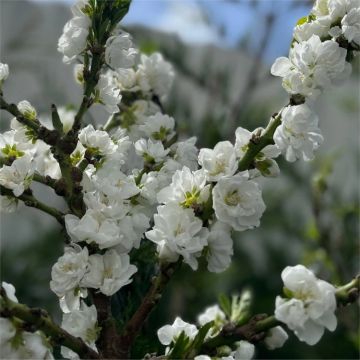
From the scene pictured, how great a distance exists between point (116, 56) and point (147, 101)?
0.34 feet

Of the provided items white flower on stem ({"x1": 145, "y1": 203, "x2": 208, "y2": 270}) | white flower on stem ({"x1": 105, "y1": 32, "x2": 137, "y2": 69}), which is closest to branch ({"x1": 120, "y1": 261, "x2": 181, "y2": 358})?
white flower on stem ({"x1": 145, "y1": 203, "x2": 208, "y2": 270})

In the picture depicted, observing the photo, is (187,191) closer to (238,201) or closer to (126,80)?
(238,201)

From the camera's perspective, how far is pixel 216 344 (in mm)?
330

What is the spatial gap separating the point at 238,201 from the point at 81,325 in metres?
0.10

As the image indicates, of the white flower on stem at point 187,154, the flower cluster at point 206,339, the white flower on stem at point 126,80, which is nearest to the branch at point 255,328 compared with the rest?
the flower cluster at point 206,339

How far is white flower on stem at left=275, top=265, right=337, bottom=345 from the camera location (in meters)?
0.30

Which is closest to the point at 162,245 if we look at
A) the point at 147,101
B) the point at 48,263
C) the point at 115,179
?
the point at 115,179

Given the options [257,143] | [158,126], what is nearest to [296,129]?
[257,143]

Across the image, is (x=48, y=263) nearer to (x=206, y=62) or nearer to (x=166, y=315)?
(x=166, y=315)

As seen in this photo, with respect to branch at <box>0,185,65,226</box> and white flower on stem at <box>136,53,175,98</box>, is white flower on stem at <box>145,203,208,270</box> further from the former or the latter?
white flower on stem at <box>136,53,175,98</box>

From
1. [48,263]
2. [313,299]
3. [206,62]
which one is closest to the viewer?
[313,299]

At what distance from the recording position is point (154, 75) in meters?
0.50

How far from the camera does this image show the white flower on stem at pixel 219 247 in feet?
1.11

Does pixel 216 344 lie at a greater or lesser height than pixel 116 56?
lesser
